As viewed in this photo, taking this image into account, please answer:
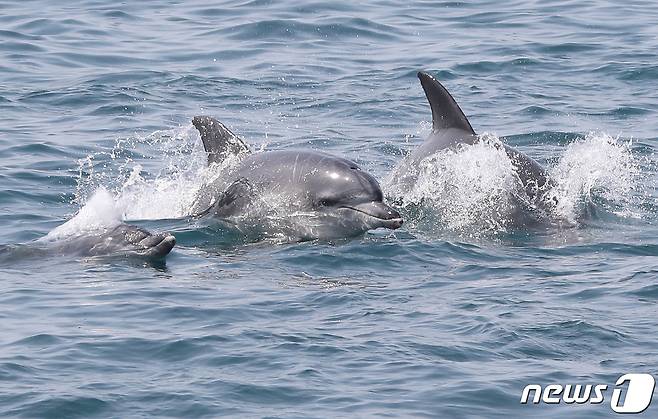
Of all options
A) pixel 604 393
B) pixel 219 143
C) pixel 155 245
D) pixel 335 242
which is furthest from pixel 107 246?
pixel 604 393

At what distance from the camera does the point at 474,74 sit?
25.9 m

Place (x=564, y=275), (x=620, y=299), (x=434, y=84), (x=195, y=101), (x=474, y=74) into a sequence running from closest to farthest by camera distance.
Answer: (x=620, y=299), (x=564, y=275), (x=434, y=84), (x=195, y=101), (x=474, y=74)

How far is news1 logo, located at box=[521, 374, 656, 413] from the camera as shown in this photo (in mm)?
10227

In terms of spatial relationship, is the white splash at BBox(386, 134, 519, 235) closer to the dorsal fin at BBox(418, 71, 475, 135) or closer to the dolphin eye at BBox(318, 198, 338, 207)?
the dorsal fin at BBox(418, 71, 475, 135)

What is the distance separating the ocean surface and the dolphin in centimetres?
26

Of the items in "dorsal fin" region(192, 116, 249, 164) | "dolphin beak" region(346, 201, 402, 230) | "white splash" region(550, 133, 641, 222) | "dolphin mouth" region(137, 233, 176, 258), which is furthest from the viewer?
"white splash" region(550, 133, 641, 222)

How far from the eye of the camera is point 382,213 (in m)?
15.1

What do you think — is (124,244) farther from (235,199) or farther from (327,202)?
(327,202)

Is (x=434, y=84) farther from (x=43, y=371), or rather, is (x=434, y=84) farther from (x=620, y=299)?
(x=43, y=371)

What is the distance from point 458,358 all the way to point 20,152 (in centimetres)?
1100

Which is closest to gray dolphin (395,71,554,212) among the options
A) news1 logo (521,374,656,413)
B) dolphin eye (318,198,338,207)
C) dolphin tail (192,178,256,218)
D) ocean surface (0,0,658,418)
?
ocean surface (0,0,658,418)

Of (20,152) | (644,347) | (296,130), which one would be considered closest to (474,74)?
(296,130)

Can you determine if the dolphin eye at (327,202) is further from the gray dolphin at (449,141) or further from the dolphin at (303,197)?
→ the gray dolphin at (449,141)

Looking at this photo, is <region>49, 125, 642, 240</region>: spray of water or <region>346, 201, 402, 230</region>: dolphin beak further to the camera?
<region>49, 125, 642, 240</region>: spray of water
